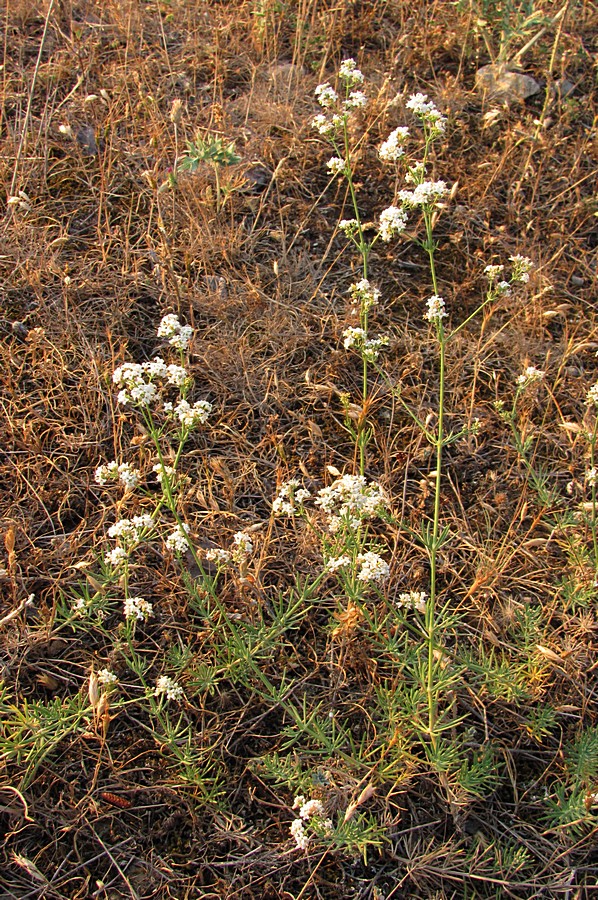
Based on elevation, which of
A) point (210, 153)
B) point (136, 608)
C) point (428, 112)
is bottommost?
point (136, 608)

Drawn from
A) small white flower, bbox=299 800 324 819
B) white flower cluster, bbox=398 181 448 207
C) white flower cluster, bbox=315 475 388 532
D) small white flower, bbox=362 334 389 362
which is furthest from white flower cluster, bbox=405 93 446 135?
small white flower, bbox=299 800 324 819

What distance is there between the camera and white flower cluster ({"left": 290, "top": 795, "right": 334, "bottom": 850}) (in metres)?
2.21

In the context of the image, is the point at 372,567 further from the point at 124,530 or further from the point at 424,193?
the point at 424,193

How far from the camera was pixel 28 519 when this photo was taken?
3084 millimetres

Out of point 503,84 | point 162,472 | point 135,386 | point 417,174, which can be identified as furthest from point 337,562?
point 503,84

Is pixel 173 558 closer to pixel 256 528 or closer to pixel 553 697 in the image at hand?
pixel 256 528

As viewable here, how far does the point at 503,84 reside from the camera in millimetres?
4789

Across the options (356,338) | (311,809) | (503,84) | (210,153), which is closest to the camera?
(311,809)

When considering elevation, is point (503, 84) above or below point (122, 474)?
above

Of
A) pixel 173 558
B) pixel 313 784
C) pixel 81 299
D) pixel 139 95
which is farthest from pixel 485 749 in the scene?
pixel 139 95

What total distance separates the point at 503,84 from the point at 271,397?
280cm

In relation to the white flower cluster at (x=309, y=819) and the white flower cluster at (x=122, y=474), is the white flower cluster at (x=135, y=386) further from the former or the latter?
the white flower cluster at (x=309, y=819)

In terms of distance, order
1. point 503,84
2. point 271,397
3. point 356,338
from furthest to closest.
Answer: point 503,84 < point 271,397 < point 356,338

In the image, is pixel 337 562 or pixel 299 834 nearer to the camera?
pixel 299 834
